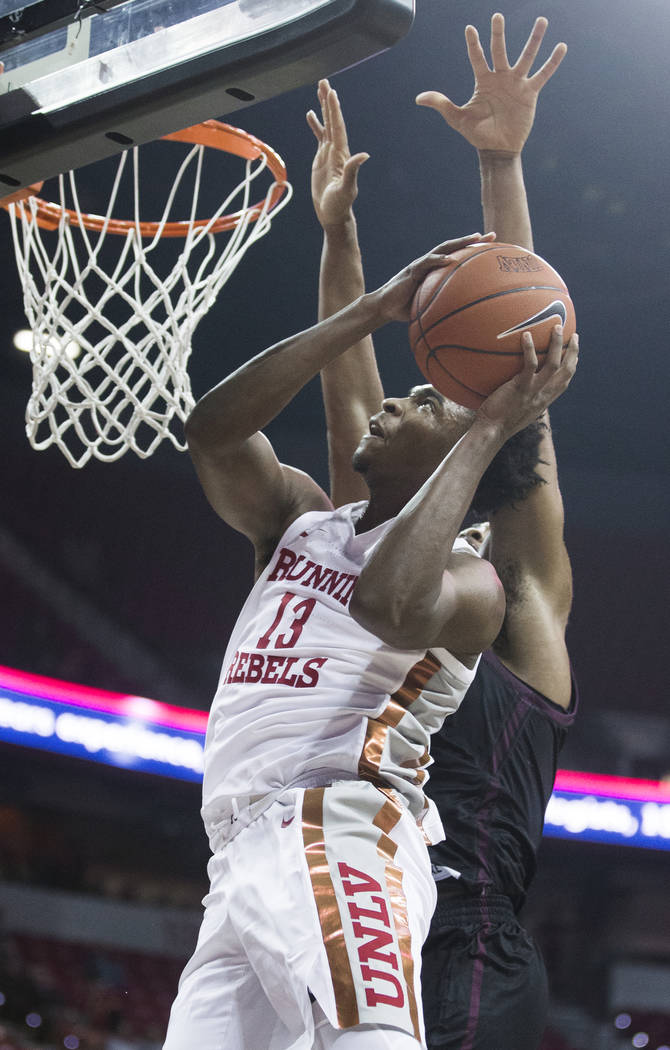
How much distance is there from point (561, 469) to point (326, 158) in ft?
15.1

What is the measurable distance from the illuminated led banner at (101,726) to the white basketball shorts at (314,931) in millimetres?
5175

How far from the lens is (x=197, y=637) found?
7488 mm

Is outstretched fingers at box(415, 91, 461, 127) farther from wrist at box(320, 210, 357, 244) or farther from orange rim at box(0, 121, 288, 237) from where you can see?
orange rim at box(0, 121, 288, 237)

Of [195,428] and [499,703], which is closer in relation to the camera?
[195,428]

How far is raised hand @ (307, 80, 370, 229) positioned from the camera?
2.88 m

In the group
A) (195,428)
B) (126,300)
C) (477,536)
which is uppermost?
(126,300)

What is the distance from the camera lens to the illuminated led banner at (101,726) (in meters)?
6.87

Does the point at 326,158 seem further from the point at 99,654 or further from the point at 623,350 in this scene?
the point at 99,654

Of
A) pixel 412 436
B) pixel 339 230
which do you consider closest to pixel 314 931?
pixel 412 436

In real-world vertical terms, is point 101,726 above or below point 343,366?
below

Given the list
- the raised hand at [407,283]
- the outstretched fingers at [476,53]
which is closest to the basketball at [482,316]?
the raised hand at [407,283]

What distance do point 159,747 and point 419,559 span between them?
554 cm

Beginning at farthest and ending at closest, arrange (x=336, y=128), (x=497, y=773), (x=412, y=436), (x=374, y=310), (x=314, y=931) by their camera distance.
Result: (x=336, y=128) < (x=497, y=773) < (x=412, y=436) < (x=374, y=310) < (x=314, y=931)

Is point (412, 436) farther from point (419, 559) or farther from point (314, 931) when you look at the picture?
point (314, 931)
